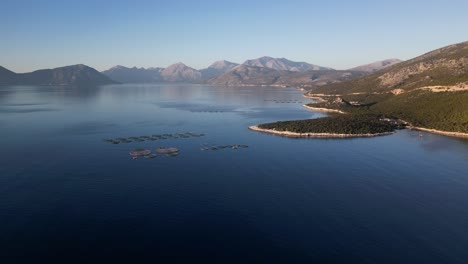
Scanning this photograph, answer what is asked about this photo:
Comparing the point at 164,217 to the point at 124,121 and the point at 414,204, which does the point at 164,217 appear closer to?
the point at 414,204

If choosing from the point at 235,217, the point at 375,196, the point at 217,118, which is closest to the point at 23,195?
the point at 235,217

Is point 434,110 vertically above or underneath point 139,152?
above

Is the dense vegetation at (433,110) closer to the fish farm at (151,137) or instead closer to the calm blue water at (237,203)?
the calm blue water at (237,203)

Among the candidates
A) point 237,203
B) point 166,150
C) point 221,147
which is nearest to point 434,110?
point 221,147

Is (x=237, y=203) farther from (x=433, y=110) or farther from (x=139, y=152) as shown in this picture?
(x=433, y=110)

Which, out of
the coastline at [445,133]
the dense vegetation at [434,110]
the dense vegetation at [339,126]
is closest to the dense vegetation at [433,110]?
the dense vegetation at [434,110]

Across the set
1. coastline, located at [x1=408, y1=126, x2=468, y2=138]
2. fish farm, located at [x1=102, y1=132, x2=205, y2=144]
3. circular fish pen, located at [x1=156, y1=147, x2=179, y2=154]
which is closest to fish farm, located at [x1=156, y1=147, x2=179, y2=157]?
circular fish pen, located at [x1=156, y1=147, x2=179, y2=154]
